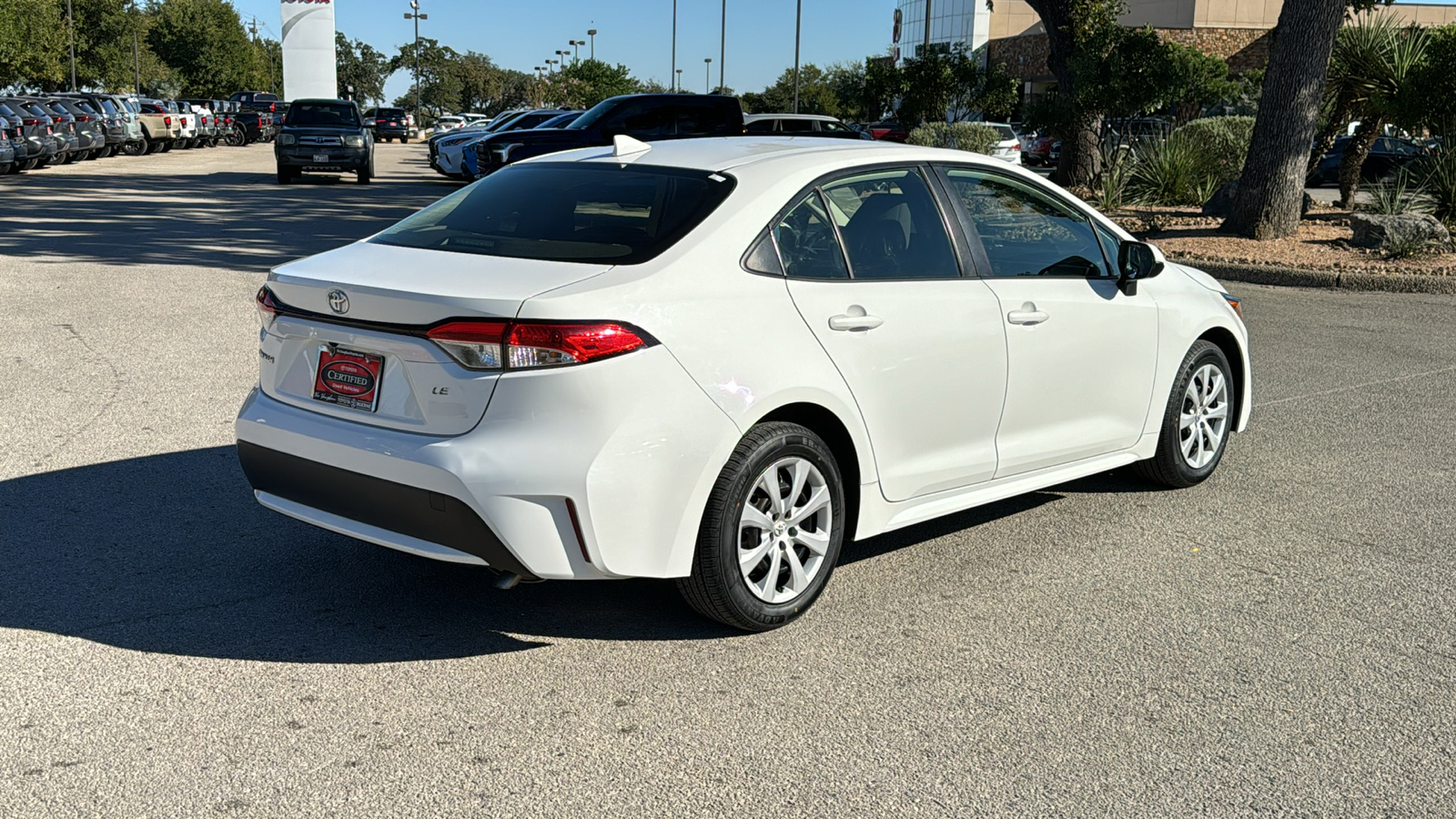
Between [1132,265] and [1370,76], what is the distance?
15687 mm

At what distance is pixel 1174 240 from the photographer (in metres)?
16.4

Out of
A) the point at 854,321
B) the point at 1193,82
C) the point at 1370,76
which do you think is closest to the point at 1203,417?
the point at 854,321

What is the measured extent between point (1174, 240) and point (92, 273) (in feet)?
39.7

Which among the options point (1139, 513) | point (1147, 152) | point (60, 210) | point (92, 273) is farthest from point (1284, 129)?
point (60, 210)

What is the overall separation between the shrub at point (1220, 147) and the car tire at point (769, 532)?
1784 centimetres

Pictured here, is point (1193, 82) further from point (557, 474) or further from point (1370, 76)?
point (557, 474)

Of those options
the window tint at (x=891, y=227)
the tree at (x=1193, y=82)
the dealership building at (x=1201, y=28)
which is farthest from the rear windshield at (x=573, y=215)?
the dealership building at (x=1201, y=28)

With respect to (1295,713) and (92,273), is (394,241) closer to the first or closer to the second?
(1295,713)

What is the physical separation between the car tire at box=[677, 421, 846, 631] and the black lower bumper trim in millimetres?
609

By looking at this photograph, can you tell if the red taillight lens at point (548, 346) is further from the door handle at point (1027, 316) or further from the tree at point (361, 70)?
the tree at point (361, 70)

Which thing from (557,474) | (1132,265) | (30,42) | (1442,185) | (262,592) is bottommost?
(262,592)

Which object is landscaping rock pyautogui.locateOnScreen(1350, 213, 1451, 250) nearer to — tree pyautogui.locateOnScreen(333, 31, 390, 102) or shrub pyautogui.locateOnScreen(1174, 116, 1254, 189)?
shrub pyautogui.locateOnScreen(1174, 116, 1254, 189)

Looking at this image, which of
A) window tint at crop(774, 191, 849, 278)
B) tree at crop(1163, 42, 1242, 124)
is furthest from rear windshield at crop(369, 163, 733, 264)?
tree at crop(1163, 42, 1242, 124)

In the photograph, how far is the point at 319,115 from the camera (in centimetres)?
2878
